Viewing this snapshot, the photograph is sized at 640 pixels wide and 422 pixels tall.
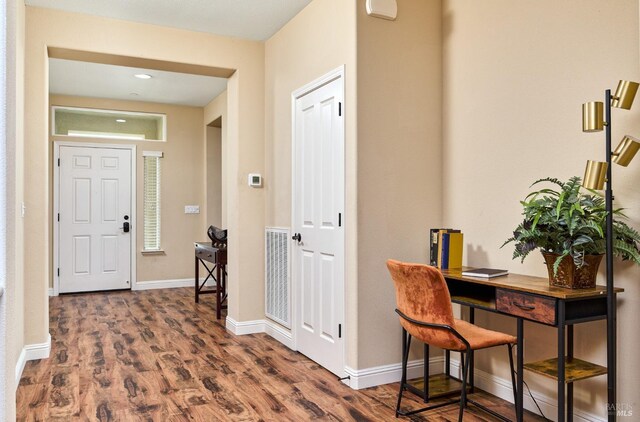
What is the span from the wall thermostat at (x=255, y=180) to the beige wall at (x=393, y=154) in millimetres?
1694

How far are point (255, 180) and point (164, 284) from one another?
339 cm

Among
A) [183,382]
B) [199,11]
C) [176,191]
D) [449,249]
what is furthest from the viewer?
[176,191]

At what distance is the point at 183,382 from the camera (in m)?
3.27

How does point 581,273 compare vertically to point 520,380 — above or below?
above

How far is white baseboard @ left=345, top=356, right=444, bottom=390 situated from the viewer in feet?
10.1

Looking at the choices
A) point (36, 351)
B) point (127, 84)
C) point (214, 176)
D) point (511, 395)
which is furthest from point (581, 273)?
point (214, 176)

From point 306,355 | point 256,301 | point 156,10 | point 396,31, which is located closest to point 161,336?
point 256,301

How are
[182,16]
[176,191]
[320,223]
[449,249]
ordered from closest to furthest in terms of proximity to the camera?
[449,249] < [320,223] < [182,16] < [176,191]

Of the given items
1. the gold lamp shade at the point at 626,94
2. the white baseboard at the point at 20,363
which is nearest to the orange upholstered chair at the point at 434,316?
the gold lamp shade at the point at 626,94

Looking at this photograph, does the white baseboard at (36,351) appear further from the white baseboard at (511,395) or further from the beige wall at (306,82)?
the white baseboard at (511,395)

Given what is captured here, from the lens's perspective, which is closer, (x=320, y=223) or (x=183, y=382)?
(x=183, y=382)

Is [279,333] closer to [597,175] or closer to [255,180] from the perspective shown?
[255,180]

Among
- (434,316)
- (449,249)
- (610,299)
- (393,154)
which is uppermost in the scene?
(393,154)

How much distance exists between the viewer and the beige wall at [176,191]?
706 centimetres
